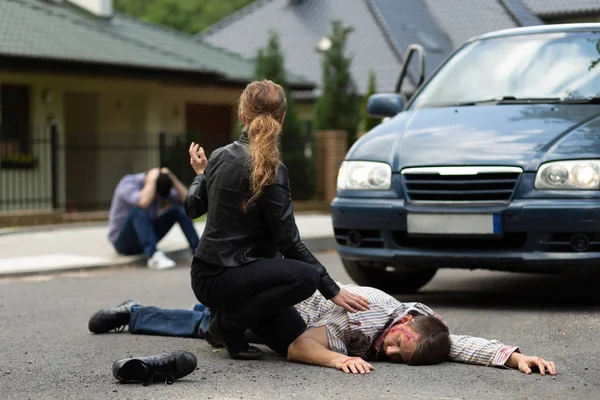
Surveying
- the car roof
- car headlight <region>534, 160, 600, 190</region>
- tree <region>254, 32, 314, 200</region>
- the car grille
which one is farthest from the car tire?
tree <region>254, 32, 314, 200</region>

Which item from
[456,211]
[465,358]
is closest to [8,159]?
[456,211]

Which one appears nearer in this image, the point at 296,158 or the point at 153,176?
the point at 153,176

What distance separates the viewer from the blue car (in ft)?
22.8

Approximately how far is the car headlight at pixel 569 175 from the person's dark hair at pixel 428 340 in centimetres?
186

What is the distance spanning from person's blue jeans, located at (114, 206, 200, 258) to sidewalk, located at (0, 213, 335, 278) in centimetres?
34

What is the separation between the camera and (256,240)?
5.49m

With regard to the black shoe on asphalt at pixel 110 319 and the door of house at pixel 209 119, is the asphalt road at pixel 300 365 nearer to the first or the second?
Answer: the black shoe on asphalt at pixel 110 319

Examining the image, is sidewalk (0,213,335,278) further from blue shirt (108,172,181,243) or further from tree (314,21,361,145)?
tree (314,21,361,145)

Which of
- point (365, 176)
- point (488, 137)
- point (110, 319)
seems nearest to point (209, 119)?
point (365, 176)

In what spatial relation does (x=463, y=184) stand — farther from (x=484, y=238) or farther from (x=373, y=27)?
(x=373, y=27)

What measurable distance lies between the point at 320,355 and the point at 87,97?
1787cm

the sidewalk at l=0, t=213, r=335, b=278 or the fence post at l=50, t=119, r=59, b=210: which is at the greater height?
the fence post at l=50, t=119, r=59, b=210

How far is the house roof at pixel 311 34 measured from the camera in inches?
1329

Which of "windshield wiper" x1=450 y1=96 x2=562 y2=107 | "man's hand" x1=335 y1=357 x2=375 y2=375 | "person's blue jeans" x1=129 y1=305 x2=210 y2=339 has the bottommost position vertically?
"person's blue jeans" x1=129 y1=305 x2=210 y2=339
